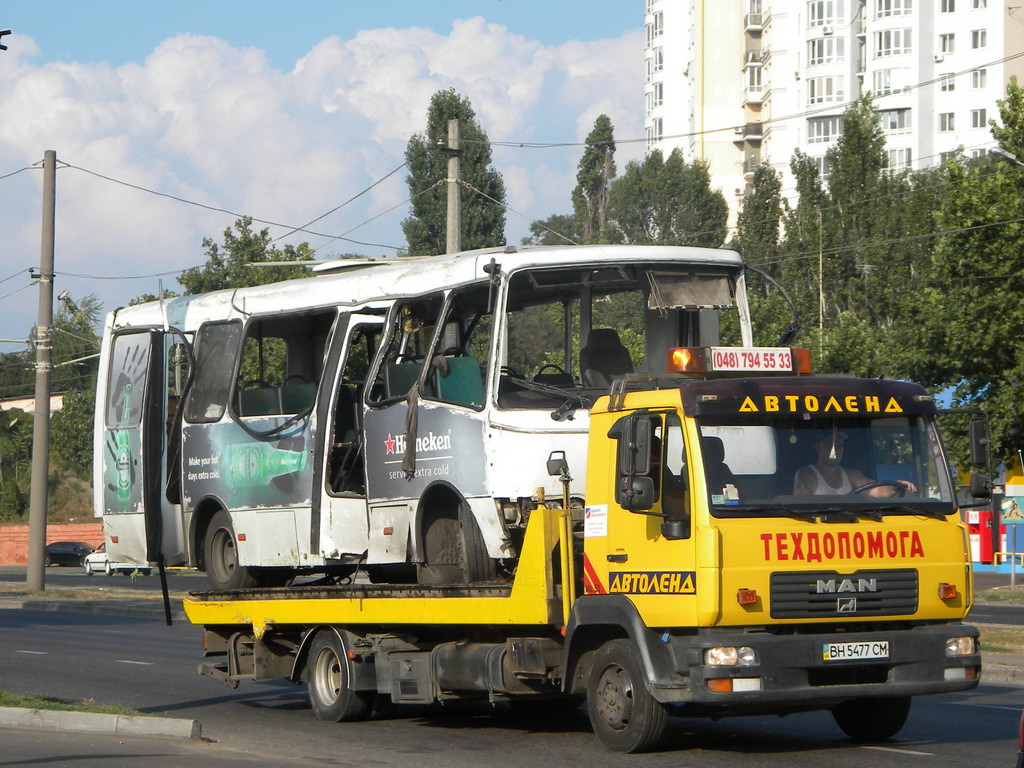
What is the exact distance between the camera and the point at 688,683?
916cm

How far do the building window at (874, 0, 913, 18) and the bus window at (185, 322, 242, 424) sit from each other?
283ft

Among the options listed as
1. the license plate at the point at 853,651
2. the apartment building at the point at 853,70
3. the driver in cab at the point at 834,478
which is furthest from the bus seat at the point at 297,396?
the apartment building at the point at 853,70

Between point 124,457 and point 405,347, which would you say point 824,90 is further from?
point 405,347

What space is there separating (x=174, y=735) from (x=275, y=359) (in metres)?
3.95

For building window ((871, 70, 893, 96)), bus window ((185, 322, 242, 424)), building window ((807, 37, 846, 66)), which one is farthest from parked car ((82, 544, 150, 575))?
building window ((807, 37, 846, 66))

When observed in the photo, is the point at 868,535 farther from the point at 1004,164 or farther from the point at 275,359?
the point at 1004,164

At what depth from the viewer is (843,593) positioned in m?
9.32

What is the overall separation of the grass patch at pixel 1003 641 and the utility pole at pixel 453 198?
8644 mm

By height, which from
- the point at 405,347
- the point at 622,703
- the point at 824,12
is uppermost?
the point at 824,12

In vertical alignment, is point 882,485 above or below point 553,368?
below

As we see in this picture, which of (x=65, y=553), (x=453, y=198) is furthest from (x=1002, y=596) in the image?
(x=65, y=553)

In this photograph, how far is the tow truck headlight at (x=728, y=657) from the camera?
29.8 feet

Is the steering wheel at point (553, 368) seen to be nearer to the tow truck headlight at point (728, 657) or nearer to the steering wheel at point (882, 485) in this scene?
the steering wheel at point (882, 485)

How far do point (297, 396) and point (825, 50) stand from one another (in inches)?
3487
